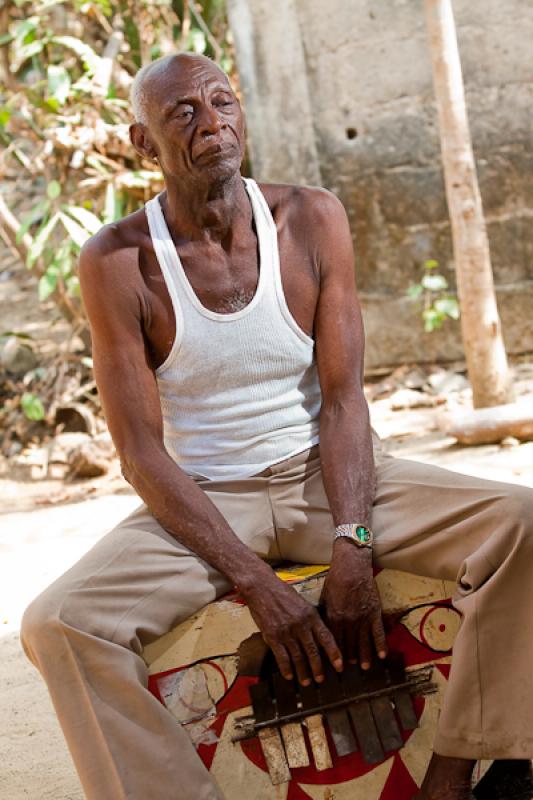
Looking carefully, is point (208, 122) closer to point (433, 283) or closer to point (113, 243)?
point (113, 243)

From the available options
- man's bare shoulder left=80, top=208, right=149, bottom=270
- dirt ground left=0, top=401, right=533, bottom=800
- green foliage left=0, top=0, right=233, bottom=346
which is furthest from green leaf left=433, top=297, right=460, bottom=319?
man's bare shoulder left=80, top=208, right=149, bottom=270

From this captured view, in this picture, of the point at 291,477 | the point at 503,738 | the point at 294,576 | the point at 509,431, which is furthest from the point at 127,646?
the point at 509,431

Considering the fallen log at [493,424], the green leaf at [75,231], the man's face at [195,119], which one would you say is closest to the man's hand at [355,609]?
the man's face at [195,119]

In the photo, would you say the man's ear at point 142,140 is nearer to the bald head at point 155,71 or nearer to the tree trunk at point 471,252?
the bald head at point 155,71

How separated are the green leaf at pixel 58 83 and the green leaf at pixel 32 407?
1947 mm

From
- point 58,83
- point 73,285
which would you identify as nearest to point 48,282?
point 73,285

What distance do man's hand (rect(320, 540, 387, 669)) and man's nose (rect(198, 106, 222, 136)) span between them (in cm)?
109

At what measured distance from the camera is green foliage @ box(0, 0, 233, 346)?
7.09 meters

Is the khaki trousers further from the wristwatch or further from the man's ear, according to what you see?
the man's ear

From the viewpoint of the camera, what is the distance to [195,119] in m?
2.70

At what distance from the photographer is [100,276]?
271 centimetres

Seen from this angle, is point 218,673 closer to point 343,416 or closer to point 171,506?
point 171,506

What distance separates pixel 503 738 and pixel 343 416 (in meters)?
0.87

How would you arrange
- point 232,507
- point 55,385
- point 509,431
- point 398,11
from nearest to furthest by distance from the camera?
1. point 232,507
2. point 509,431
3. point 398,11
4. point 55,385
